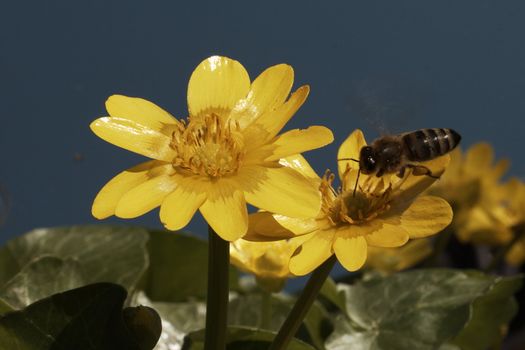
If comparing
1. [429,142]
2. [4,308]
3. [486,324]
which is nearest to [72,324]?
[4,308]

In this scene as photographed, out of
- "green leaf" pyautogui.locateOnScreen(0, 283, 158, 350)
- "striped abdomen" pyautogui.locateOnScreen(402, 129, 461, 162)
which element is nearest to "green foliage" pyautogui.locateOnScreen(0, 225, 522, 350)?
"green leaf" pyautogui.locateOnScreen(0, 283, 158, 350)

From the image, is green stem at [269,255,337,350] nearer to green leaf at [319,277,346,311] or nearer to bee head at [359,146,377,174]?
bee head at [359,146,377,174]

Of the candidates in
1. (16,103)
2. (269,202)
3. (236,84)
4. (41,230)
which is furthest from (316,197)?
(16,103)

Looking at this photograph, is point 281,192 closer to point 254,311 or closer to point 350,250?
point 350,250

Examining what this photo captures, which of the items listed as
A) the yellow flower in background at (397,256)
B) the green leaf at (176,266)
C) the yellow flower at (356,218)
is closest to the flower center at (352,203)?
the yellow flower at (356,218)

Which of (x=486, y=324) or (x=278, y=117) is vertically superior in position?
(x=278, y=117)

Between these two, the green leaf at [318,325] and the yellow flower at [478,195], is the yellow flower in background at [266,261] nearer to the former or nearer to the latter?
the green leaf at [318,325]
